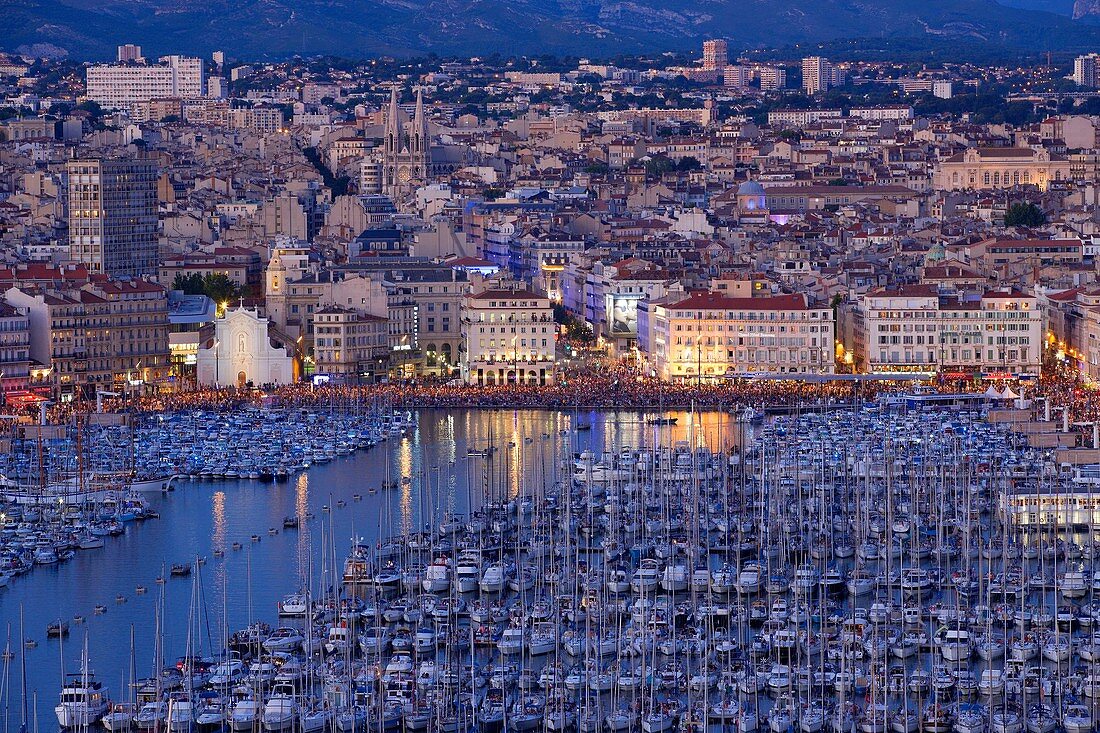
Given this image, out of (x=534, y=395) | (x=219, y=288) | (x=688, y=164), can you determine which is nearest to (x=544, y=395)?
(x=534, y=395)

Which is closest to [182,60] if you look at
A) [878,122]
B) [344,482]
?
[878,122]

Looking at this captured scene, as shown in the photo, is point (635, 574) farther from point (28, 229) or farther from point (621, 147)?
Result: point (621, 147)

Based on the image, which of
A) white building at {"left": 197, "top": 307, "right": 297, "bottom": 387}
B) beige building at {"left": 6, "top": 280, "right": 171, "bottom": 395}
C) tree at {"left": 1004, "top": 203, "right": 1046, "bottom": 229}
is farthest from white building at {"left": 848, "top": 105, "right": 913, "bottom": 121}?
white building at {"left": 197, "top": 307, "right": 297, "bottom": 387}

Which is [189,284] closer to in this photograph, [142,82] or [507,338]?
[507,338]

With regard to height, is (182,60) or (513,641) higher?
(182,60)

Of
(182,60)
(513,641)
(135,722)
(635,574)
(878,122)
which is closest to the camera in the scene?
(135,722)

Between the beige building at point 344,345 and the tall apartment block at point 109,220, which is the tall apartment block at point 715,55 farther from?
the beige building at point 344,345

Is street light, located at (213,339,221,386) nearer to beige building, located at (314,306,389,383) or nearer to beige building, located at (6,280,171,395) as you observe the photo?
beige building, located at (6,280,171,395)
